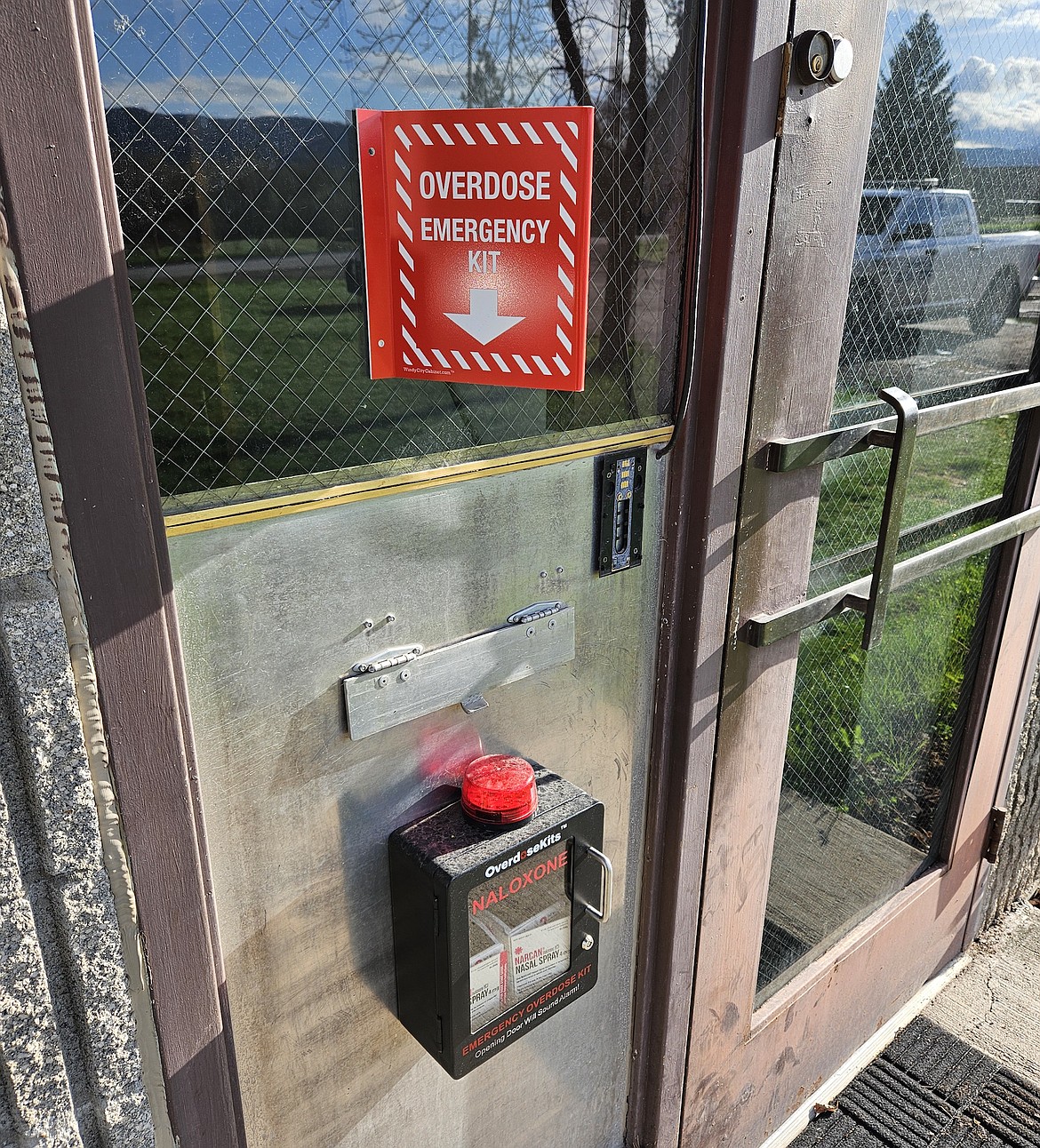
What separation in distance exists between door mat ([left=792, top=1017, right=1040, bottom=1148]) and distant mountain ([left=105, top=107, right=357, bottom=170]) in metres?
2.80

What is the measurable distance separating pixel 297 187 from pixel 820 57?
3.26ft

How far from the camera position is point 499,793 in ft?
5.01

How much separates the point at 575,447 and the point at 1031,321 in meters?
1.68

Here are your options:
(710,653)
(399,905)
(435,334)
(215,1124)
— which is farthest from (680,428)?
(215,1124)

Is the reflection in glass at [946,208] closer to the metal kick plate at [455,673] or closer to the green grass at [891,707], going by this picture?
the green grass at [891,707]

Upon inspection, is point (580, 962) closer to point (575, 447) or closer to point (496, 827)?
point (496, 827)

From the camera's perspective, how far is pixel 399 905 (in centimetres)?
155

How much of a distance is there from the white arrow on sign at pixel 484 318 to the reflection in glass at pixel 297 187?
6.9 inches

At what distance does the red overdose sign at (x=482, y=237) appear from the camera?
44.3 inches

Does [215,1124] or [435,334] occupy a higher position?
[435,334]

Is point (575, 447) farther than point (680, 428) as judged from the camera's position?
No

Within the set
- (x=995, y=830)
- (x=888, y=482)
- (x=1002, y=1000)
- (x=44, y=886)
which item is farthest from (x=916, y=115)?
(x=1002, y=1000)

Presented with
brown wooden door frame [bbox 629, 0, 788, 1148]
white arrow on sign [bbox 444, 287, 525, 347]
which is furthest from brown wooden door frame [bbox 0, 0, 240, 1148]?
brown wooden door frame [bbox 629, 0, 788, 1148]

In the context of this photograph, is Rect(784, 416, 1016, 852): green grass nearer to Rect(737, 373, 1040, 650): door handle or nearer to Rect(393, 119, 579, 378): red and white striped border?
Rect(737, 373, 1040, 650): door handle
